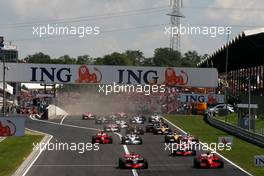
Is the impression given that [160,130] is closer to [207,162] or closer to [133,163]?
[207,162]

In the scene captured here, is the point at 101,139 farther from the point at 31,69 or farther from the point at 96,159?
the point at 31,69

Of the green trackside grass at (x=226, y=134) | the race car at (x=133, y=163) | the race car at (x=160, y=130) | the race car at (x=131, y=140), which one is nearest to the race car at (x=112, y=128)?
the race car at (x=160, y=130)

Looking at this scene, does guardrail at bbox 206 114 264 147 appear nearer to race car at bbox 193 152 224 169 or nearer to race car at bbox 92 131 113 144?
race car at bbox 92 131 113 144

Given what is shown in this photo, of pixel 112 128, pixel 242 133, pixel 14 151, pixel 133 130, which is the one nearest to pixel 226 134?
pixel 242 133

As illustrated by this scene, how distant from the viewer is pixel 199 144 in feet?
157

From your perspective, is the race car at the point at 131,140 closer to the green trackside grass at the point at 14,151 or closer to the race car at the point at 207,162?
the green trackside grass at the point at 14,151

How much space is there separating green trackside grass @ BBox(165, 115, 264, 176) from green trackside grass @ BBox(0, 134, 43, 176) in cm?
1141

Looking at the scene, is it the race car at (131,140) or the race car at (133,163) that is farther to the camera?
the race car at (131,140)

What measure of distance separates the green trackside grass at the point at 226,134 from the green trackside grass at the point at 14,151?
1141 centimetres

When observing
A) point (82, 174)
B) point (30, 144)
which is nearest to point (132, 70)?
point (30, 144)

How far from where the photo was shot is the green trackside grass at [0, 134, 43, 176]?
1314 inches

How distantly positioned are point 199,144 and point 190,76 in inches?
1133

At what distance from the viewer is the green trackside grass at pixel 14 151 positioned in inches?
1314

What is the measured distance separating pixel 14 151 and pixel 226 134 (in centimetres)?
2129
